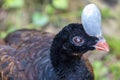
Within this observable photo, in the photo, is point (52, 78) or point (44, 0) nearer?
point (52, 78)

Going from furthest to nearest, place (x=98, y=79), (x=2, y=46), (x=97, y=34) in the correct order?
(x=98, y=79) → (x=2, y=46) → (x=97, y=34)

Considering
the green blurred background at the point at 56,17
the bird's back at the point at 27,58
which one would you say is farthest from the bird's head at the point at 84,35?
the green blurred background at the point at 56,17

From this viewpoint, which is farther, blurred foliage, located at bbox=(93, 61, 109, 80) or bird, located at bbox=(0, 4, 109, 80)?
blurred foliage, located at bbox=(93, 61, 109, 80)

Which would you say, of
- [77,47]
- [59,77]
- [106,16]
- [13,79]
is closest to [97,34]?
[77,47]

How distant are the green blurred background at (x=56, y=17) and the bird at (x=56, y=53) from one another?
130 cm

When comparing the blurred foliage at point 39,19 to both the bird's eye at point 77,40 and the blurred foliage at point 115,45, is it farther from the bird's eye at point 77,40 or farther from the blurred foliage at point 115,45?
the bird's eye at point 77,40

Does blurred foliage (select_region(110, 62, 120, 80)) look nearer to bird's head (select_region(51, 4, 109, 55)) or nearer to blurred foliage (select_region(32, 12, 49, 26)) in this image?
blurred foliage (select_region(32, 12, 49, 26))

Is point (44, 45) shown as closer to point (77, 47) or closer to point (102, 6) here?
point (77, 47)

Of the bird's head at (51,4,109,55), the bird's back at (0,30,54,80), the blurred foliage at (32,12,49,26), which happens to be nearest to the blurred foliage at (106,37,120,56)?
the blurred foliage at (32,12,49,26)

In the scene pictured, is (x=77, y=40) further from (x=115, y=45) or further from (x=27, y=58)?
(x=115, y=45)

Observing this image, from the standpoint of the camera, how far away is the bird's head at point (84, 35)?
3.28 meters

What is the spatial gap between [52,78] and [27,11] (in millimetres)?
2017

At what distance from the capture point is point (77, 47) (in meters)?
3.39

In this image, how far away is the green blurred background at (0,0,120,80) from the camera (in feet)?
17.1
